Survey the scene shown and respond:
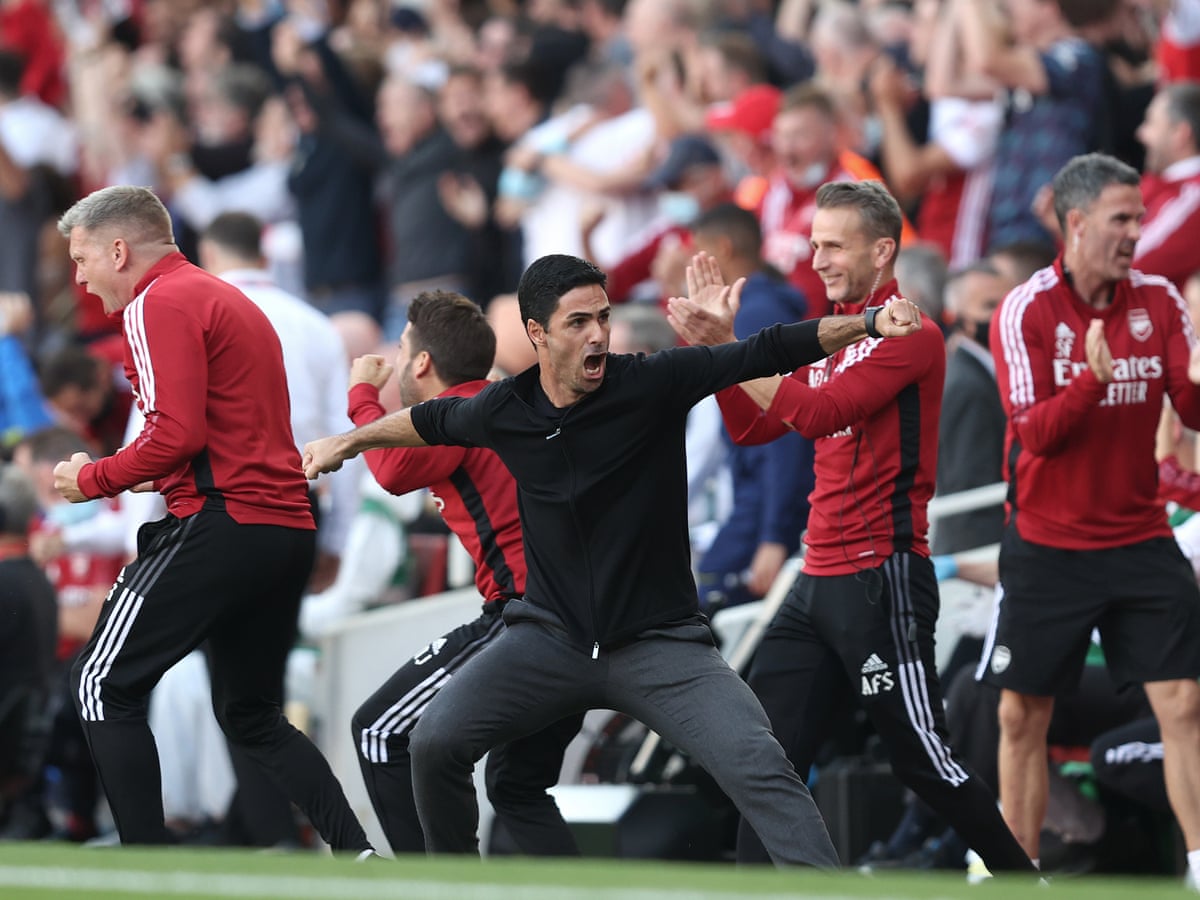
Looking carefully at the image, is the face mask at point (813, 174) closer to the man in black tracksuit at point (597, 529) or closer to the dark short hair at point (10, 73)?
the man in black tracksuit at point (597, 529)

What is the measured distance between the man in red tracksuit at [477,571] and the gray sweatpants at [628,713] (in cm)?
37

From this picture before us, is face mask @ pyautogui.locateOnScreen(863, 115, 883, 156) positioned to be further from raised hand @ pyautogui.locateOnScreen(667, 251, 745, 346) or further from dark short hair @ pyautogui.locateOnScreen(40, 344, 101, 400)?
raised hand @ pyautogui.locateOnScreen(667, 251, 745, 346)

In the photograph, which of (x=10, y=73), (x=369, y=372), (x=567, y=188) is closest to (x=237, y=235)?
(x=369, y=372)

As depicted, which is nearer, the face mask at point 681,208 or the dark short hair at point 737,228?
the dark short hair at point 737,228

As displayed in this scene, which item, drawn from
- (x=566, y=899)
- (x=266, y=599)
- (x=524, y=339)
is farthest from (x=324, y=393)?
(x=566, y=899)

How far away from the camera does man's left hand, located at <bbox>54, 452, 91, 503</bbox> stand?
6.42 meters

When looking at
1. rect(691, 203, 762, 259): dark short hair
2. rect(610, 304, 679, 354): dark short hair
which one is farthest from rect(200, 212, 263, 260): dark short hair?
rect(691, 203, 762, 259): dark short hair

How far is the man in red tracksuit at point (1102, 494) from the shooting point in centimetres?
672

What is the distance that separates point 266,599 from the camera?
22.0 feet

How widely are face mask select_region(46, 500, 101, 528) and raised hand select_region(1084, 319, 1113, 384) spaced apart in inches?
220

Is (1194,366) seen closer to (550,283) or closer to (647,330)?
(550,283)

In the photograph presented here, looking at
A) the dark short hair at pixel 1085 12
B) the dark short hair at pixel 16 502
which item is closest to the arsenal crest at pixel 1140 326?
the dark short hair at pixel 1085 12

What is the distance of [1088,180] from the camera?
22.5 ft

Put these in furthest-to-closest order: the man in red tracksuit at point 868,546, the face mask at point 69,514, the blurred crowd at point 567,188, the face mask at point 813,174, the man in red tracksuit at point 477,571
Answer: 1. the face mask at point 69,514
2. the face mask at point 813,174
3. the blurred crowd at point 567,188
4. the man in red tracksuit at point 477,571
5. the man in red tracksuit at point 868,546
